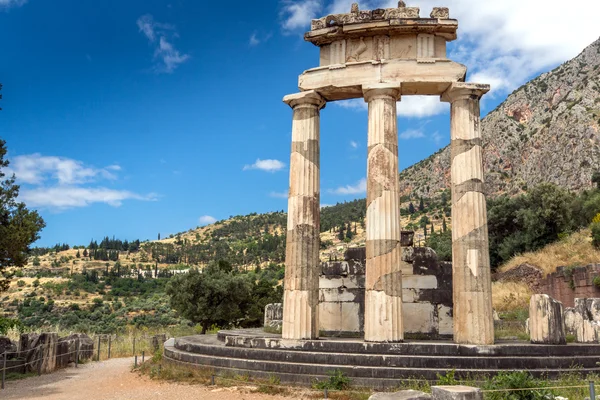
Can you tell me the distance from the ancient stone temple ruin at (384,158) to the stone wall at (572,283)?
59.6 ft

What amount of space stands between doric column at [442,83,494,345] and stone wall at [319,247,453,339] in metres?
2.57

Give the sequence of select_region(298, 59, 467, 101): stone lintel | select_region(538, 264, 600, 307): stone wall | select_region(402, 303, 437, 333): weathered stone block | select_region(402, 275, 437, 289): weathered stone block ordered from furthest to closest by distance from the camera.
→ select_region(538, 264, 600, 307): stone wall
select_region(402, 275, 437, 289): weathered stone block
select_region(402, 303, 437, 333): weathered stone block
select_region(298, 59, 467, 101): stone lintel

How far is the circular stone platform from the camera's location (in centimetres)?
1155

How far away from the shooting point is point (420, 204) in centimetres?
9819

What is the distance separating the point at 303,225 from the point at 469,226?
4.88 meters

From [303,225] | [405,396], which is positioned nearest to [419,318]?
[303,225]

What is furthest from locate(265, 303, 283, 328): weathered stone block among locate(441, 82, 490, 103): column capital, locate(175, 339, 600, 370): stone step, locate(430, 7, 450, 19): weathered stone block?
locate(430, 7, 450, 19): weathered stone block

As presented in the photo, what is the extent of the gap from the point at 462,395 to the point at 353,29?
1142cm

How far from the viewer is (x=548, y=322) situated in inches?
522

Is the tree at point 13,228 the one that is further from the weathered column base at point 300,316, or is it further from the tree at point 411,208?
the tree at point 411,208

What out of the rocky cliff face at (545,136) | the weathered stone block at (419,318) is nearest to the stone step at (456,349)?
the weathered stone block at (419,318)

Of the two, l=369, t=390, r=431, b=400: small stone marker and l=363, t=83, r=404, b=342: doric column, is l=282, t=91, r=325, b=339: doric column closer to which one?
l=363, t=83, r=404, b=342: doric column

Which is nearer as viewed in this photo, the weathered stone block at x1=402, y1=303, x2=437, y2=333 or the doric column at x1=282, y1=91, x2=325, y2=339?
the doric column at x1=282, y1=91, x2=325, y2=339

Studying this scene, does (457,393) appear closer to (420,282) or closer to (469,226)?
(469,226)
